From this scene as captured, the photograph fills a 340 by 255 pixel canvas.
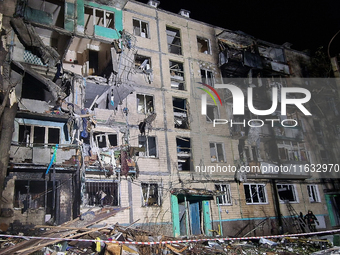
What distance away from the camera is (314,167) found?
2897 centimetres

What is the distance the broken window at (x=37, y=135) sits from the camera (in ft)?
57.2

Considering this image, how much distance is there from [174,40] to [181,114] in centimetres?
802

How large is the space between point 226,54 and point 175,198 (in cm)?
1399

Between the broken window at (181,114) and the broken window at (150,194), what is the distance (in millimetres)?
5760

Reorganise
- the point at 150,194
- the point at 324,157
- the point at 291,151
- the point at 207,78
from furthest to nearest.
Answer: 1. the point at 324,157
2. the point at 291,151
3. the point at 207,78
4. the point at 150,194

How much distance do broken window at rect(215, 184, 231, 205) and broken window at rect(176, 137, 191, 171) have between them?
2.89 metres

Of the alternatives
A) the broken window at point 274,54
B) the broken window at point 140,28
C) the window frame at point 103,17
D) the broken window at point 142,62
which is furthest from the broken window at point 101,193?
the broken window at point 274,54

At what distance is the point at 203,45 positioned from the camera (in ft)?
96.1

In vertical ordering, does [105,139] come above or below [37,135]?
below

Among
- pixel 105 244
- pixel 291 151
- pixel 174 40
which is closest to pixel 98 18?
pixel 174 40

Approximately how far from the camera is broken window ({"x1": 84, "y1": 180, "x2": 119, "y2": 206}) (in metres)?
17.7

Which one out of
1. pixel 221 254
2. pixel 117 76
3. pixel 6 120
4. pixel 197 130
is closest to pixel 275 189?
pixel 197 130

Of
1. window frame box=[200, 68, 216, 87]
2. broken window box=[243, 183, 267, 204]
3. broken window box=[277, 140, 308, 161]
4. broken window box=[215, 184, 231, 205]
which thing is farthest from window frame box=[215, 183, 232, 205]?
window frame box=[200, 68, 216, 87]

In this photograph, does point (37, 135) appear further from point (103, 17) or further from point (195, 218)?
point (195, 218)
